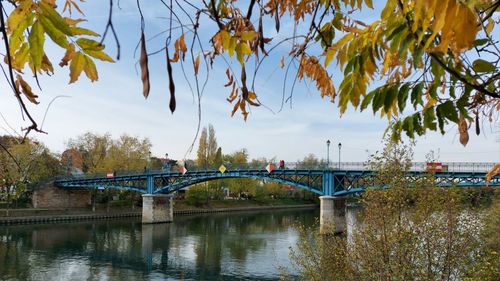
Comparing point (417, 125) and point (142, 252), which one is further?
point (142, 252)

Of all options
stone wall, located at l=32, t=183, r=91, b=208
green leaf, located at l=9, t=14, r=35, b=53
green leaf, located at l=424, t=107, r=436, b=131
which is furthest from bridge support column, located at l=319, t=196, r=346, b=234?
green leaf, located at l=9, t=14, r=35, b=53

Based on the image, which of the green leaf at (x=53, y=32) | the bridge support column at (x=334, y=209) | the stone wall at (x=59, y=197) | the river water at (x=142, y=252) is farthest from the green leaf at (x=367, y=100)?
the stone wall at (x=59, y=197)

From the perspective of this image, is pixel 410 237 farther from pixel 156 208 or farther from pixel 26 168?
pixel 156 208

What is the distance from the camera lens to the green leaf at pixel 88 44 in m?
1.49

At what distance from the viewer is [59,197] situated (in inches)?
2388

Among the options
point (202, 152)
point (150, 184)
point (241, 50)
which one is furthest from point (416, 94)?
point (202, 152)

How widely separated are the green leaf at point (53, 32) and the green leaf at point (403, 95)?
1.54 meters

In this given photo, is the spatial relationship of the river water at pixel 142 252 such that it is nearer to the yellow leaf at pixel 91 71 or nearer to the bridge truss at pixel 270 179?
the bridge truss at pixel 270 179

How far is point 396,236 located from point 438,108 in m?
8.91

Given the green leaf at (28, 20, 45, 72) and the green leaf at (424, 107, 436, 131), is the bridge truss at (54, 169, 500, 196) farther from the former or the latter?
the green leaf at (28, 20, 45, 72)

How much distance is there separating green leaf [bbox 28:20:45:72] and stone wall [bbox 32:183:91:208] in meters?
62.1

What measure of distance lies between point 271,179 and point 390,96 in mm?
48776

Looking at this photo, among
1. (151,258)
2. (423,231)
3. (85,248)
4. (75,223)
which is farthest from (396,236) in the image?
(75,223)

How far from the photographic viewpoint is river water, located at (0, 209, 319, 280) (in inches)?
973
